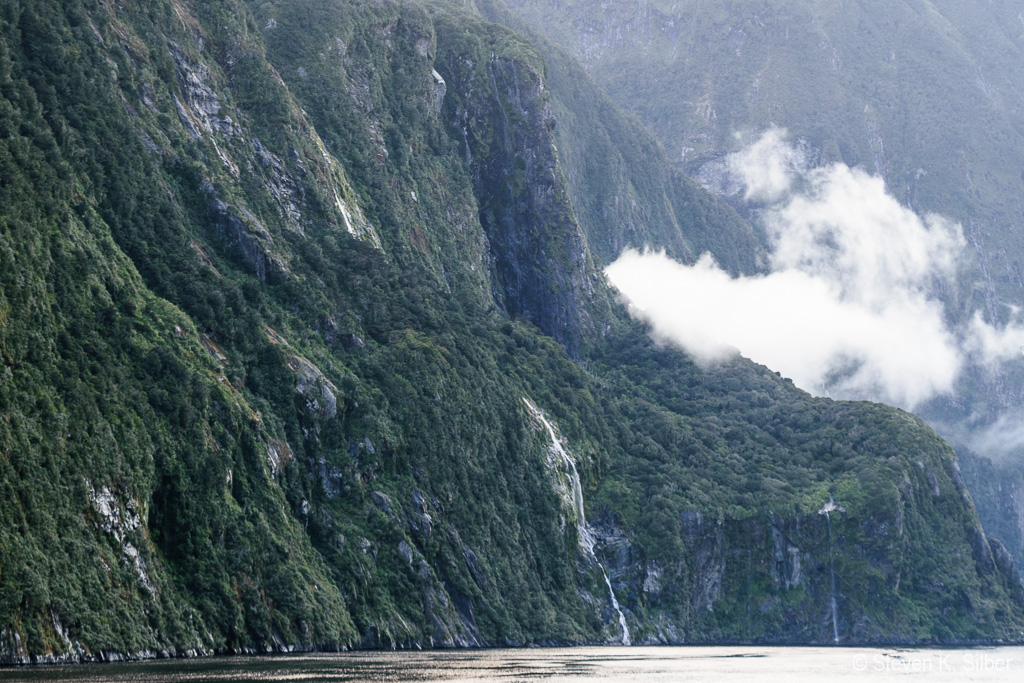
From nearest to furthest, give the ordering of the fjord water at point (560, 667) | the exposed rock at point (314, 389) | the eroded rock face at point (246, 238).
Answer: the fjord water at point (560, 667)
the exposed rock at point (314, 389)
the eroded rock face at point (246, 238)

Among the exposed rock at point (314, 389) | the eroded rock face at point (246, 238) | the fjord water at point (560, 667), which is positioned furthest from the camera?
the eroded rock face at point (246, 238)

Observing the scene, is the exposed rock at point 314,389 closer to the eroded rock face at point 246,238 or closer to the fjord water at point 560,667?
the eroded rock face at point 246,238

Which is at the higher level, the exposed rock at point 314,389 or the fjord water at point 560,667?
the exposed rock at point 314,389

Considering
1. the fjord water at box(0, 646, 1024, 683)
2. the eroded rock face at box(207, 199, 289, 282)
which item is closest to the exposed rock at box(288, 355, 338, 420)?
the eroded rock face at box(207, 199, 289, 282)

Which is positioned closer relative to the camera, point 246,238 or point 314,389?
point 314,389

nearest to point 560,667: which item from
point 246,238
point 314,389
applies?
point 314,389

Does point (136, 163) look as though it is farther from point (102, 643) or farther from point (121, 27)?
point (102, 643)

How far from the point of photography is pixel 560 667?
133500 mm

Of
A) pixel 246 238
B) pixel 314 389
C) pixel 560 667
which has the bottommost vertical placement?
pixel 560 667

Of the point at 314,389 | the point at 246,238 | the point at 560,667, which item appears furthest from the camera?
the point at 246,238

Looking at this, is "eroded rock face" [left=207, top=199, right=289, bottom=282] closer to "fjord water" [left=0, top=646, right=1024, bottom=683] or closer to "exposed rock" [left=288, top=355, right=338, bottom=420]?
"exposed rock" [left=288, top=355, right=338, bottom=420]

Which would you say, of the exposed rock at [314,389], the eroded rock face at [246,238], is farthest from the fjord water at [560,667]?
the eroded rock face at [246,238]

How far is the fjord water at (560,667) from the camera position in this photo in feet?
319

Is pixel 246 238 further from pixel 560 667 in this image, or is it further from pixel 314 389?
pixel 560 667
